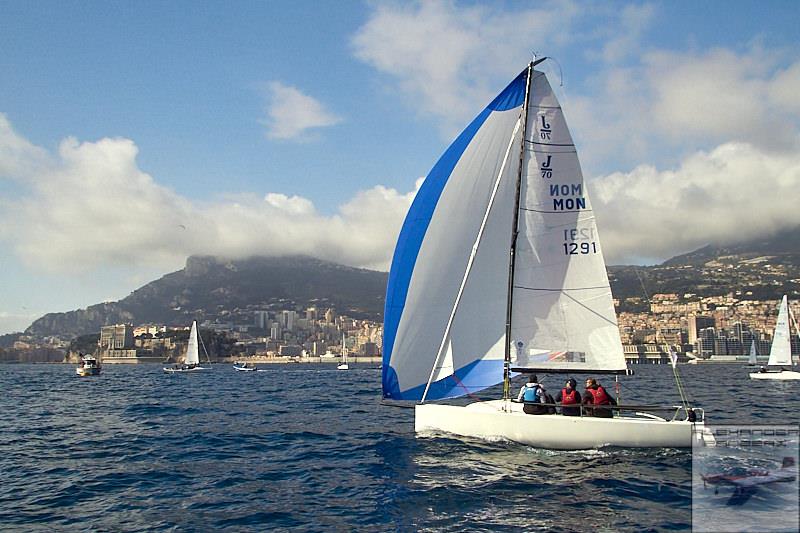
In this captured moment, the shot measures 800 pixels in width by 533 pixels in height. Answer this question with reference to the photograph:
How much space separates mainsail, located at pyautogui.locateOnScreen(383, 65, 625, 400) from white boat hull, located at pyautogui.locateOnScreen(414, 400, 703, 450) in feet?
4.18

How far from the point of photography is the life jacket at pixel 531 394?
15258 mm

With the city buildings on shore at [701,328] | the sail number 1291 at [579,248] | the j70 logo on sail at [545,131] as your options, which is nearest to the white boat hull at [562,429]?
the sail number 1291 at [579,248]

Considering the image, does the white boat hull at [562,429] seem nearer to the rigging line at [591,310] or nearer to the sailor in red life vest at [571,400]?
the sailor in red life vest at [571,400]

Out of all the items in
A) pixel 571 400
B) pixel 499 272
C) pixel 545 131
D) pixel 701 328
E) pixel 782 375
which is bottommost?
pixel 782 375

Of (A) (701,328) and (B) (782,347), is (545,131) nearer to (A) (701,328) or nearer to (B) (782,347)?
(B) (782,347)

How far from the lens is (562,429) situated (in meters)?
14.3

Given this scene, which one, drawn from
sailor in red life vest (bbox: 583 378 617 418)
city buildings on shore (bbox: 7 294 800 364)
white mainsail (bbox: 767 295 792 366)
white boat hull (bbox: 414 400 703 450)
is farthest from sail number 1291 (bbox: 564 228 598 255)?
city buildings on shore (bbox: 7 294 800 364)

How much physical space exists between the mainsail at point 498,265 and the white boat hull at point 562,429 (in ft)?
4.18

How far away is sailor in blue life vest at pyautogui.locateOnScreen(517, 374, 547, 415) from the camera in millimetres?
14934

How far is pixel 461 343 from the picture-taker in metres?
16.8

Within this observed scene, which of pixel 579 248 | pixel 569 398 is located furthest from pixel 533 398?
pixel 579 248

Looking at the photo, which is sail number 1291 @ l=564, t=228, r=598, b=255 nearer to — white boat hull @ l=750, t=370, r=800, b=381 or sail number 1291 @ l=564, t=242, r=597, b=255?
sail number 1291 @ l=564, t=242, r=597, b=255

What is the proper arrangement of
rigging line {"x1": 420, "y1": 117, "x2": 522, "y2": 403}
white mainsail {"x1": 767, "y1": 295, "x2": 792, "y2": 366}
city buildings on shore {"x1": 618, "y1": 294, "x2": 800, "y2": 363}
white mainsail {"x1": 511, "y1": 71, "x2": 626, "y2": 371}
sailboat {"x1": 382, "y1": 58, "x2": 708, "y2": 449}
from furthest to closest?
city buildings on shore {"x1": 618, "y1": 294, "x2": 800, "y2": 363}
white mainsail {"x1": 767, "y1": 295, "x2": 792, "y2": 366}
rigging line {"x1": 420, "y1": 117, "x2": 522, "y2": 403}
sailboat {"x1": 382, "y1": 58, "x2": 708, "y2": 449}
white mainsail {"x1": 511, "y1": 71, "x2": 626, "y2": 371}

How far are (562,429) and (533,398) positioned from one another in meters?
1.20
